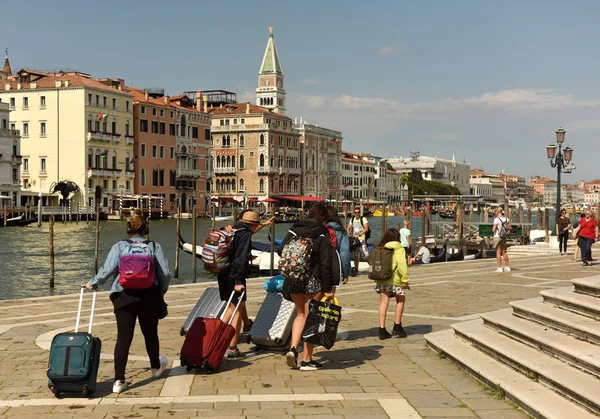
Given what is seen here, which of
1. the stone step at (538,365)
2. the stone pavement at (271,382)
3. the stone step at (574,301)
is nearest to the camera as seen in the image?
the stone step at (538,365)

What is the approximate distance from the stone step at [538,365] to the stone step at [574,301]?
612mm

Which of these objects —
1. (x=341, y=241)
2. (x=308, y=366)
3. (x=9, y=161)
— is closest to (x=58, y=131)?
(x=9, y=161)

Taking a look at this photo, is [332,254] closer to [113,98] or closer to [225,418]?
[225,418]

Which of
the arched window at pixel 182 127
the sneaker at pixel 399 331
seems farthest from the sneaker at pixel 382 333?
the arched window at pixel 182 127

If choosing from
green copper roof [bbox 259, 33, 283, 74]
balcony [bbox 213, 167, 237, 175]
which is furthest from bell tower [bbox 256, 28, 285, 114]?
balcony [bbox 213, 167, 237, 175]

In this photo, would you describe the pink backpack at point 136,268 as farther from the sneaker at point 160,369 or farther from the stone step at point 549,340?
the stone step at point 549,340

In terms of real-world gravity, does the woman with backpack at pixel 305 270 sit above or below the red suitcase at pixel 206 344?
above

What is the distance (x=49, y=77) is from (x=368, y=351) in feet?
223

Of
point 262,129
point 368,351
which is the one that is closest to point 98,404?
point 368,351

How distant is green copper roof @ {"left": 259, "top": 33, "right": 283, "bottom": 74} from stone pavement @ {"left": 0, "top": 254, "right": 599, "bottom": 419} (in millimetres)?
112035

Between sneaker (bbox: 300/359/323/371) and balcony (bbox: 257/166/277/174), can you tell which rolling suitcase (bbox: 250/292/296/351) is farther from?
balcony (bbox: 257/166/277/174)

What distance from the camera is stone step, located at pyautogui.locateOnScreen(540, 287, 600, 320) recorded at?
7.00 m

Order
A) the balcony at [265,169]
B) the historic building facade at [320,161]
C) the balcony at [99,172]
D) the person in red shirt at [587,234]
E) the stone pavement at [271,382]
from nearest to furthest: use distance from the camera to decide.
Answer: the stone pavement at [271,382] → the person in red shirt at [587,234] → the balcony at [99,172] → the balcony at [265,169] → the historic building facade at [320,161]

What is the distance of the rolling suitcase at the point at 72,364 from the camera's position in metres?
5.98
